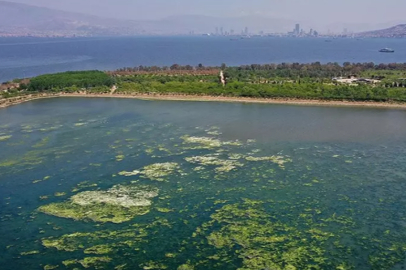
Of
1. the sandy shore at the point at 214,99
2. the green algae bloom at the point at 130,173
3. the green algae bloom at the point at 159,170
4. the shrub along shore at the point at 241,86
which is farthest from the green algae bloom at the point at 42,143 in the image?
the shrub along shore at the point at 241,86

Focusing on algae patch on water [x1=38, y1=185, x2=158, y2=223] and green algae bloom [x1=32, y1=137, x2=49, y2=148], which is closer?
algae patch on water [x1=38, y1=185, x2=158, y2=223]

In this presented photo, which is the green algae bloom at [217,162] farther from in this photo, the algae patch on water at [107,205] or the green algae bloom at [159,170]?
the algae patch on water at [107,205]

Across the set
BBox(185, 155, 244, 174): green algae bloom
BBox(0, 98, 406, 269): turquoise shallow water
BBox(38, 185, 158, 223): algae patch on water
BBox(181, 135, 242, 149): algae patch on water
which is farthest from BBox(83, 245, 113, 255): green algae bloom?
BBox(181, 135, 242, 149): algae patch on water

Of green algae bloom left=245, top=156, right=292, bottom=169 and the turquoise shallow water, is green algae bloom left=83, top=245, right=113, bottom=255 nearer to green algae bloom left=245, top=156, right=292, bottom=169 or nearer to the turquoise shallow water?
the turquoise shallow water

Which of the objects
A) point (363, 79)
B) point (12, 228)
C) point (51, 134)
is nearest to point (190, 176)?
point (12, 228)

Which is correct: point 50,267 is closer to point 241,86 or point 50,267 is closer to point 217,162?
point 217,162

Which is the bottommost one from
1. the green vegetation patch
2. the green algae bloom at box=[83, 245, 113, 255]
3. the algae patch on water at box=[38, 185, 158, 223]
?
the green algae bloom at box=[83, 245, 113, 255]

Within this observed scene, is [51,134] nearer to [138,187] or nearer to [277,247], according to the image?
[138,187]
